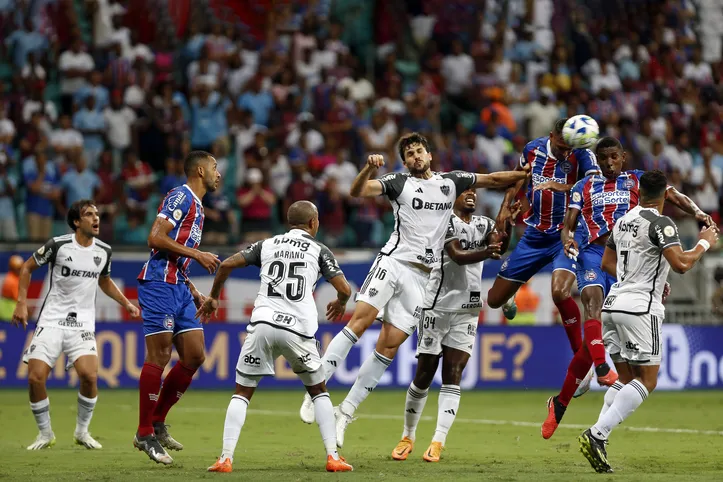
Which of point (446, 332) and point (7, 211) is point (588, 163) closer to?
point (446, 332)

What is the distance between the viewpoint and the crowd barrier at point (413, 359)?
19781 millimetres

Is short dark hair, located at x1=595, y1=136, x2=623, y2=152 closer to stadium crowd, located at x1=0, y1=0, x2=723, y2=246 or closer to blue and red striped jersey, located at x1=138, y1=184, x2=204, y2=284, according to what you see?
blue and red striped jersey, located at x1=138, y1=184, x2=204, y2=284

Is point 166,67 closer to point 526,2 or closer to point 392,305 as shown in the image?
point 526,2

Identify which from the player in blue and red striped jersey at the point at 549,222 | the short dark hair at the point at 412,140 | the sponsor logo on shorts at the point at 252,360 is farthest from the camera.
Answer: the player in blue and red striped jersey at the point at 549,222

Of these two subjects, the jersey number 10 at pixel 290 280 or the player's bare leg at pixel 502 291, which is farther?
the player's bare leg at pixel 502 291

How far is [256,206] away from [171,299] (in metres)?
9.84

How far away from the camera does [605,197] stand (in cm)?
1231

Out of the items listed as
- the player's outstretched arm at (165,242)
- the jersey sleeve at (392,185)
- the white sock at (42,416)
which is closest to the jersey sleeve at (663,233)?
the jersey sleeve at (392,185)

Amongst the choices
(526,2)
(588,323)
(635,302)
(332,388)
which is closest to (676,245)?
(635,302)

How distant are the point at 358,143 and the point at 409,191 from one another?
37.9 ft

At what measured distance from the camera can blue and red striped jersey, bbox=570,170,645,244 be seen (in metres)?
12.3

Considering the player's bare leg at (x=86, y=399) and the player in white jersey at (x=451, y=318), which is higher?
the player in white jersey at (x=451, y=318)

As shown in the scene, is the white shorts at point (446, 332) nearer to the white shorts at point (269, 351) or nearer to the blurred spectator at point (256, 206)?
the white shorts at point (269, 351)

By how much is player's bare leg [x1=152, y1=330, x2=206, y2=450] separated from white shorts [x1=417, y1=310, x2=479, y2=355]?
2.21m
